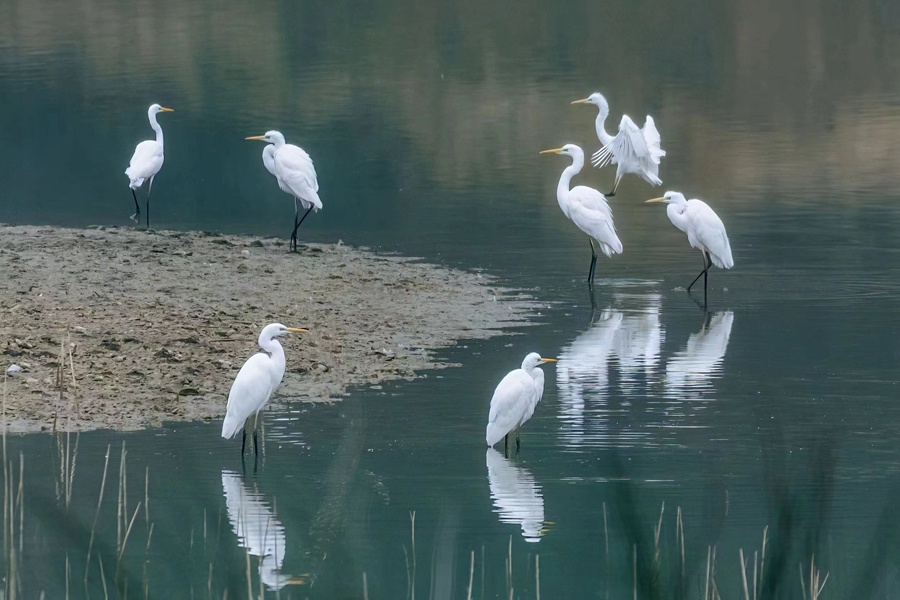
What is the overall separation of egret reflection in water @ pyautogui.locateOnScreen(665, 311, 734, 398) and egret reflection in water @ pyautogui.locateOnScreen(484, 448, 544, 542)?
2043 millimetres

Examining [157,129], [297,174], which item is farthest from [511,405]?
[157,129]

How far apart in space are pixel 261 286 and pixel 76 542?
10.5 m

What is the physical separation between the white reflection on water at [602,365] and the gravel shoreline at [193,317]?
30.0 inches

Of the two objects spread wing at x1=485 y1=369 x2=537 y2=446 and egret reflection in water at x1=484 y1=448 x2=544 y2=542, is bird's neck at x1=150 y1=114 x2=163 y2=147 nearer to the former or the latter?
spread wing at x1=485 y1=369 x2=537 y2=446

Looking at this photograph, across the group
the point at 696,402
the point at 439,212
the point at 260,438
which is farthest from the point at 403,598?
the point at 439,212

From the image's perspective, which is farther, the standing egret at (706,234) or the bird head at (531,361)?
the standing egret at (706,234)

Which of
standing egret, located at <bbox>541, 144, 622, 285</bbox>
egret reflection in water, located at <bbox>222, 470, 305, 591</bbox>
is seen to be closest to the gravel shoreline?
standing egret, located at <bbox>541, 144, 622, 285</bbox>

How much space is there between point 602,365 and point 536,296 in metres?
2.89

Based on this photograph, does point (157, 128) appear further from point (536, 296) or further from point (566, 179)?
point (536, 296)

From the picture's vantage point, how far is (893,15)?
47.5 metres

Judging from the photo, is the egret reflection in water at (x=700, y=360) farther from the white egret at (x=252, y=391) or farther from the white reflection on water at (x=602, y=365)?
the white egret at (x=252, y=391)

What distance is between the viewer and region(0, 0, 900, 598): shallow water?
570 cm

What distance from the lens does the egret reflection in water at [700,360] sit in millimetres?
9867

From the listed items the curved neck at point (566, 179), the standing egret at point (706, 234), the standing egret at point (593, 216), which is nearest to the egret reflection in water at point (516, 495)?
the standing egret at point (706, 234)
